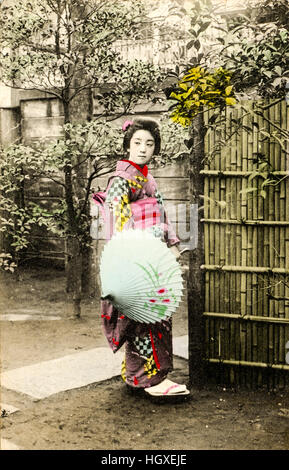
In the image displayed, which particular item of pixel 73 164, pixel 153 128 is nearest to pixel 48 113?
pixel 73 164

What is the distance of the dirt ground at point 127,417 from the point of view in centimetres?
361

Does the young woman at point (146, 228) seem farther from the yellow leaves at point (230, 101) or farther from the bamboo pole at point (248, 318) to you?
the yellow leaves at point (230, 101)

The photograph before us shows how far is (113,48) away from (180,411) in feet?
10.7

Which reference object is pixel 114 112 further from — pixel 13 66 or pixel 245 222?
pixel 245 222

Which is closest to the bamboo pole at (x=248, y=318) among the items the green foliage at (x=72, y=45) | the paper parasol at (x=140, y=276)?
the paper parasol at (x=140, y=276)

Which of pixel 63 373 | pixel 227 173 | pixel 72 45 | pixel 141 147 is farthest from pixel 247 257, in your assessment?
pixel 72 45

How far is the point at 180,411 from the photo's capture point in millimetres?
4062

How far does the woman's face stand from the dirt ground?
173cm

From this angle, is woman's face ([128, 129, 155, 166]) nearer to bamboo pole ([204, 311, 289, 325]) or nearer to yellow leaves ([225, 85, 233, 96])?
yellow leaves ([225, 85, 233, 96])

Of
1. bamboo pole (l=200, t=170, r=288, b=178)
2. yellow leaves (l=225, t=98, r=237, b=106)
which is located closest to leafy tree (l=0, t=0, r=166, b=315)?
bamboo pole (l=200, t=170, r=288, b=178)

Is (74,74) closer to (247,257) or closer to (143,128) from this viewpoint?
(143,128)

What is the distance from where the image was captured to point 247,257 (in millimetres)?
4258

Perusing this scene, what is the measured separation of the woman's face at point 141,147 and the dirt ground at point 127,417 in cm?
173

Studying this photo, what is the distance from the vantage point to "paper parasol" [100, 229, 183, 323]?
385 cm
